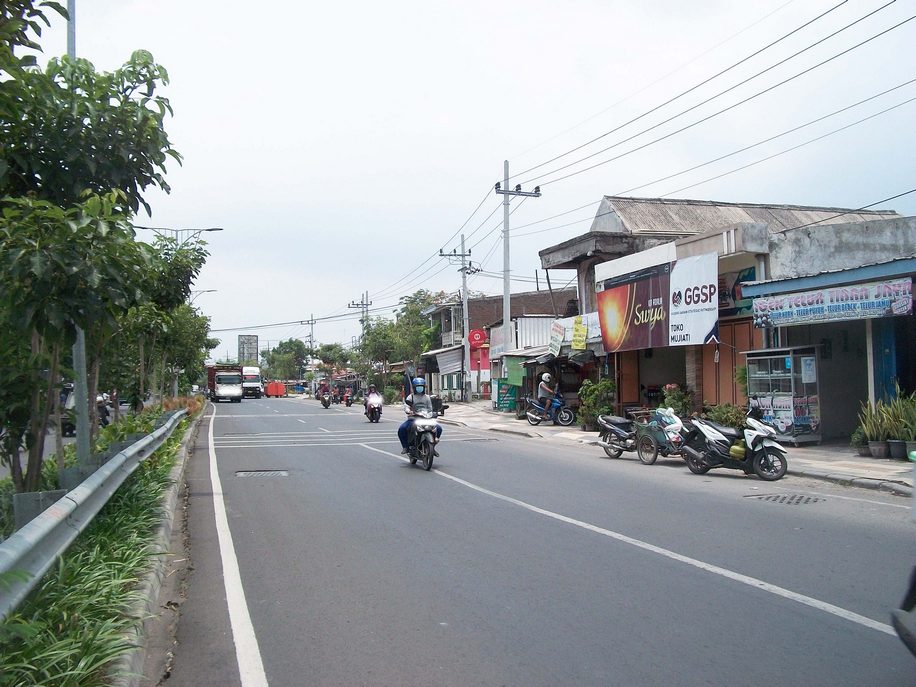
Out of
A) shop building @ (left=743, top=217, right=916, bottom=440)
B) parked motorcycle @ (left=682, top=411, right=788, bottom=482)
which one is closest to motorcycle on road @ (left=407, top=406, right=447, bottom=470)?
parked motorcycle @ (left=682, top=411, right=788, bottom=482)

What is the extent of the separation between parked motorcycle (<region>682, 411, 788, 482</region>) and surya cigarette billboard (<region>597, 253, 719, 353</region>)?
18.3ft

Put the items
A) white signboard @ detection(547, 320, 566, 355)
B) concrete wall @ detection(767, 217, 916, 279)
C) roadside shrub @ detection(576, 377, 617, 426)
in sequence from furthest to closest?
white signboard @ detection(547, 320, 566, 355) < roadside shrub @ detection(576, 377, 617, 426) < concrete wall @ detection(767, 217, 916, 279)

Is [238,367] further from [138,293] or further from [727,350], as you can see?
[138,293]

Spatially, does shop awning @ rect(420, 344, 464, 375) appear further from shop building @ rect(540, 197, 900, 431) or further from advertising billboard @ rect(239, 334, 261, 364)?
advertising billboard @ rect(239, 334, 261, 364)

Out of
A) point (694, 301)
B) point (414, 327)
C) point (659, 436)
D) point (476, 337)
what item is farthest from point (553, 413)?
point (414, 327)

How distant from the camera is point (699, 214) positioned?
31.1m

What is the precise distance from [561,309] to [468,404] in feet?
46.8

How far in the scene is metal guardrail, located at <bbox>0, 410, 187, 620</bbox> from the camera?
346 cm

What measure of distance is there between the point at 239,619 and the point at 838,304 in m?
12.9

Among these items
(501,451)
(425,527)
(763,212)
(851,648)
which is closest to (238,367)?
(763,212)

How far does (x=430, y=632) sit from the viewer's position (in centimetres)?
530

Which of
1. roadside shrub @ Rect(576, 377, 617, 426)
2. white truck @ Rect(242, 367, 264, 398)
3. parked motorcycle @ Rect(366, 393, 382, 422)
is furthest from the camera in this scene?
white truck @ Rect(242, 367, 264, 398)

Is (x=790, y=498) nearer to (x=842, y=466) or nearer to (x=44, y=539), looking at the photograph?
(x=842, y=466)

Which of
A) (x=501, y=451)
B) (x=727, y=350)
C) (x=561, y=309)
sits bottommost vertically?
(x=501, y=451)
